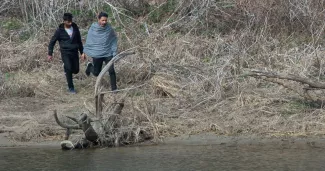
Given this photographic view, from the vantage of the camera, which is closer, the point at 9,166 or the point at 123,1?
the point at 9,166

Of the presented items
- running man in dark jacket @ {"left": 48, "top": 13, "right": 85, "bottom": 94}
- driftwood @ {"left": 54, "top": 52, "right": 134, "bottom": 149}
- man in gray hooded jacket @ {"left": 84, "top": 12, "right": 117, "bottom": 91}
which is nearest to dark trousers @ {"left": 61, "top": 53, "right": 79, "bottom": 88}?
running man in dark jacket @ {"left": 48, "top": 13, "right": 85, "bottom": 94}

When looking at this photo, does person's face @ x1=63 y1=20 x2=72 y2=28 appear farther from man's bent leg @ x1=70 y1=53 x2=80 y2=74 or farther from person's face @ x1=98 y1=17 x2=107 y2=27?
person's face @ x1=98 y1=17 x2=107 y2=27

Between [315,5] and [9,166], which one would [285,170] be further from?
[315,5]

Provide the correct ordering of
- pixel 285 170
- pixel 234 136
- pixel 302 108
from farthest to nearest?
1. pixel 302 108
2. pixel 234 136
3. pixel 285 170

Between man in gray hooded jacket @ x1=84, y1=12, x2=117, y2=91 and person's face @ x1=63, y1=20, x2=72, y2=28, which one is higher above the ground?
person's face @ x1=63, y1=20, x2=72, y2=28

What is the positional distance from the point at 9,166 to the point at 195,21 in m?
7.16

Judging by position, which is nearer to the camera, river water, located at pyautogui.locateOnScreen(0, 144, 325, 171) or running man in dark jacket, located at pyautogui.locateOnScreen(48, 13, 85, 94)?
river water, located at pyautogui.locateOnScreen(0, 144, 325, 171)

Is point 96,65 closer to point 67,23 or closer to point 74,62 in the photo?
point 74,62

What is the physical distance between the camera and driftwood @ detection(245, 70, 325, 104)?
9852 mm

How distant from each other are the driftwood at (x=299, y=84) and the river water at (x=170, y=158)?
121 cm

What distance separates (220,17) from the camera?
48.6ft

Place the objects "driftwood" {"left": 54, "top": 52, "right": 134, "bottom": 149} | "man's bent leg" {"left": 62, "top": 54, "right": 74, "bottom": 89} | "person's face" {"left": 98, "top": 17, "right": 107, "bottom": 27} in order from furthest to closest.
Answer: "man's bent leg" {"left": 62, "top": 54, "right": 74, "bottom": 89}
"person's face" {"left": 98, "top": 17, "right": 107, "bottom": 27}
"driftwood" {"left": 54, "top": 52, "right": 134, "bottom": 149}

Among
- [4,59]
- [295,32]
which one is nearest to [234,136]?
[295,32]

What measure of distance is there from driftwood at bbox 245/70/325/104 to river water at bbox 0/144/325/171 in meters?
1.21
